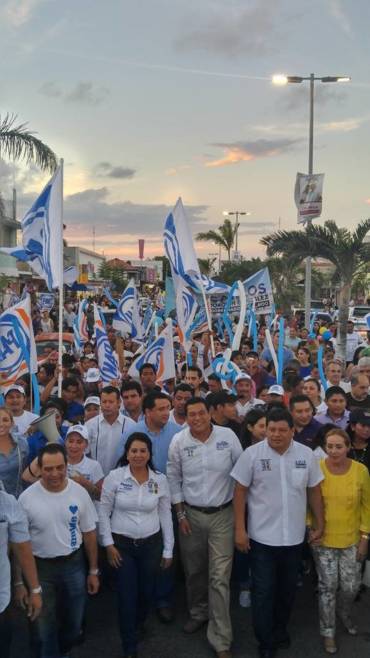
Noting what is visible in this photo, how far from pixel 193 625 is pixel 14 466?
169 centimetres

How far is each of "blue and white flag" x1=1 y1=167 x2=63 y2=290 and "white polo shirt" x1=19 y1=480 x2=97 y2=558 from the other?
12.3ft

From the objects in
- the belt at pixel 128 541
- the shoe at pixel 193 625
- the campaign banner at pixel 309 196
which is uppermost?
the campaign banner at pixel 309 196

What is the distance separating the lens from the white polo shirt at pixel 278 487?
156 inches

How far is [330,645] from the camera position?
13.5 ft

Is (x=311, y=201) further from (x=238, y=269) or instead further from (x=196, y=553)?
(x=238, y=269)

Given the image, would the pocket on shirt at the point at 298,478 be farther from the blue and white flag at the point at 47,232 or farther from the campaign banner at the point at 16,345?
the blue and white flag at the point at 47,232

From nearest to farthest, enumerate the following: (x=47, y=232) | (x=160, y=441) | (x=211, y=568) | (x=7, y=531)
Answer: (x=7, y=531)
(x=211, y=568)
(x=160, y=441)
(x=47, y=232)

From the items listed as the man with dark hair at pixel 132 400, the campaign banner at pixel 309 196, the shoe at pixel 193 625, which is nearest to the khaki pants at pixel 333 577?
the shoe at pixel 193 625

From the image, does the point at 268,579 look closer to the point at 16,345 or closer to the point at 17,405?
the point at 17,405

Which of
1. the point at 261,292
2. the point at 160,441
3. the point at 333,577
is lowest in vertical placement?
the point at 333,577

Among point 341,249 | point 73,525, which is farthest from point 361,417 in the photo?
point 341,249

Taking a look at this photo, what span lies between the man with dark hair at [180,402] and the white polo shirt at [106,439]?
0.57 m

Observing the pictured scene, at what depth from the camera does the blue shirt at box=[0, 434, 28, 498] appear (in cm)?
437

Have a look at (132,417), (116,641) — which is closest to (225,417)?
(132,417)
